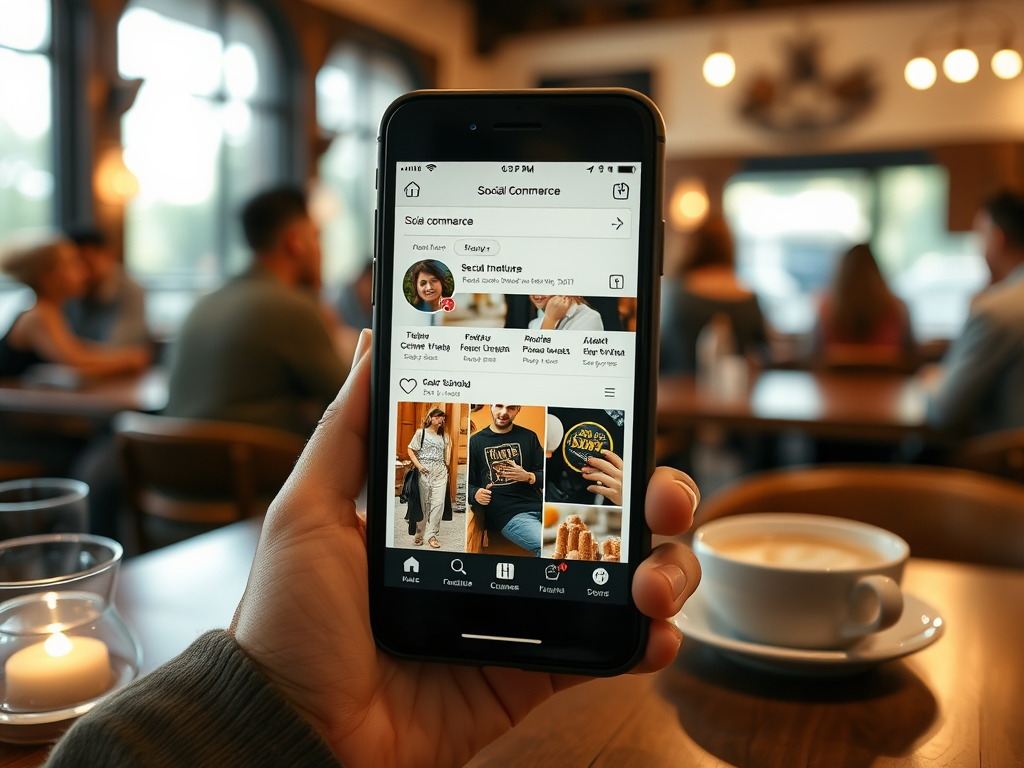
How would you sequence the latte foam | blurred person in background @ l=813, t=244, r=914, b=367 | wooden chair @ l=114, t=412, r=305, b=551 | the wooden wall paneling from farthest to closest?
1. the wooden wall paneling
2. blurred person in background @ l=813, t=244, r=914, b=367
3. wooden chair @ l=114, t=412, r=305, b=551
4. the latte foam

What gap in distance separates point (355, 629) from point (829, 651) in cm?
38

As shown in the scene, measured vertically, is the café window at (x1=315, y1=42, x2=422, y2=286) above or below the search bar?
above

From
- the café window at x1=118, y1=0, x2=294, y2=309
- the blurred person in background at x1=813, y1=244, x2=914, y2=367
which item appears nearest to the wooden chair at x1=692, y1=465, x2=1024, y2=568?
the blurred person in background at x1=813, y1=244, x2=914, y2=367

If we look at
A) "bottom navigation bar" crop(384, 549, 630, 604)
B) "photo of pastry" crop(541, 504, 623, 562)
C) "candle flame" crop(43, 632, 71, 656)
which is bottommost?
"candle flame" crop(43, 632, 71, 656)

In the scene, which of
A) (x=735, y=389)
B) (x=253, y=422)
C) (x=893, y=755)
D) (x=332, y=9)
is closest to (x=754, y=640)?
(x=893, y=755)

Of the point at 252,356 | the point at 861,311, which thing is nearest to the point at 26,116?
the point at 252,356

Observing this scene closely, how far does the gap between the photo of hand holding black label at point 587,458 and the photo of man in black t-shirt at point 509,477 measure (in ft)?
0.04

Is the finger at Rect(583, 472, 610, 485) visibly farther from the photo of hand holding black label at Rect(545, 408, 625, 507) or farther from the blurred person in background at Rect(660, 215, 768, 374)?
the blurred person in background at Rect(660, 215, 768, 374)

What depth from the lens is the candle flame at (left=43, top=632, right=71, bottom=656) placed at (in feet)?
2.01

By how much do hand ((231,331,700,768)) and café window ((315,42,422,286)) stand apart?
239 inches

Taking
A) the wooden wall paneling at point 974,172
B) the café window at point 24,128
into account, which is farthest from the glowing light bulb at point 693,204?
the café window at point 24,128

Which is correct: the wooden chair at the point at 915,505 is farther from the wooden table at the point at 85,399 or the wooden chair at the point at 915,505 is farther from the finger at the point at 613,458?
the wooden table at the point at 85,399

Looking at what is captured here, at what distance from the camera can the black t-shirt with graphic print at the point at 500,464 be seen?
0.63 metres

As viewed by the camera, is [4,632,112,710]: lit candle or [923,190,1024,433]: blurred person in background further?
[923,190,1024,433]: blurred person in background
